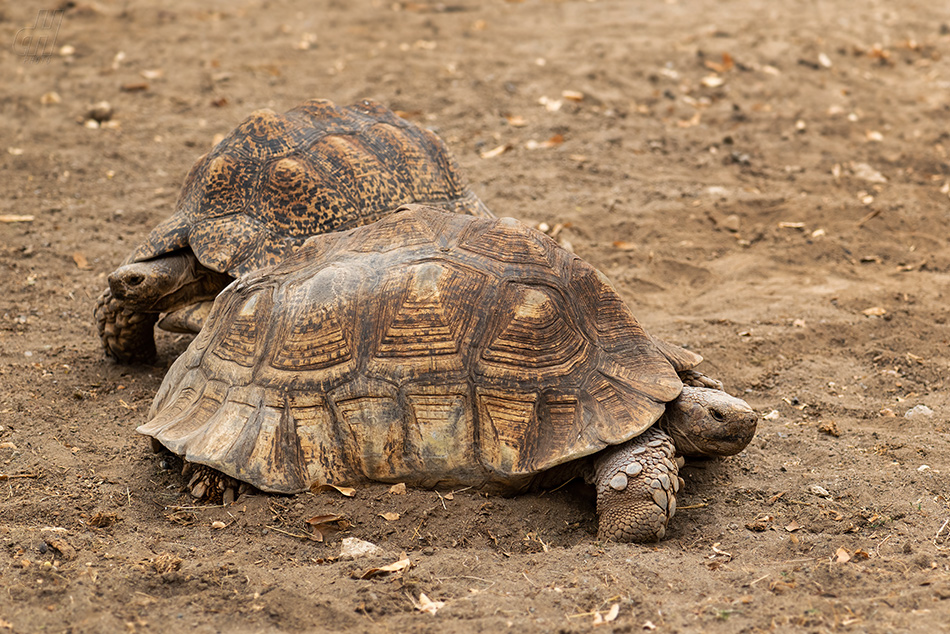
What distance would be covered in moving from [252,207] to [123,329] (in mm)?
895

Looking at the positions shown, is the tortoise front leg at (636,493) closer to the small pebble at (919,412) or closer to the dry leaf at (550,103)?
the small pebble at (919,412)

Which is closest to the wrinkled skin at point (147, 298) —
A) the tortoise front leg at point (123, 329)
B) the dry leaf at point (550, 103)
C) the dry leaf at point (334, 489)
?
the tortoise front leg at point (123, 329)

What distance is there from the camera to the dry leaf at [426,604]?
258 centimetres

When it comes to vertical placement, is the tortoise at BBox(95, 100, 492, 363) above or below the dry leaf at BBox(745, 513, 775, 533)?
above

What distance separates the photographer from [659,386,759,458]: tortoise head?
3244mm

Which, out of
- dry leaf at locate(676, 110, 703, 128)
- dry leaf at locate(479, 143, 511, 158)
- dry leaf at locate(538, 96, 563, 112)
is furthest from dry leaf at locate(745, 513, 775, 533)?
dry leaf at locate(538, 96, 563, 112)

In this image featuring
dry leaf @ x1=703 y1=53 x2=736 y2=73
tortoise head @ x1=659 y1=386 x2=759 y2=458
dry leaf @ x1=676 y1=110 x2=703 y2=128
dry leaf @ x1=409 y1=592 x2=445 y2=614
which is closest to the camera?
dry leaf @ x1=409 y1=592 x2=445 y2=614

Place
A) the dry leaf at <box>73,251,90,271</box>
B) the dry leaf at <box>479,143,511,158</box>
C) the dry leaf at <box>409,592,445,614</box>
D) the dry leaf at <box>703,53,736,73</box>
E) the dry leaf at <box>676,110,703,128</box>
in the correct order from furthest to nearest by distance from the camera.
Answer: the dry leaf at <box>703,53,736,73</box> < the dry leaf at <box>676,110,703,128</box> < the dry leaf at <box>479,143,511,158</box> < the dry leaf at <box>73,251,90,271</box> < the dry leaf at <box>409,592,445,614</box>

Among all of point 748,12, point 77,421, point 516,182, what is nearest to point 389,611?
point 77,421

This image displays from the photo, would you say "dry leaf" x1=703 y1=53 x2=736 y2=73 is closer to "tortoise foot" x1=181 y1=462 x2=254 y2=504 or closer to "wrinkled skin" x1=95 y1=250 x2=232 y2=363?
"wrinkled skin" x1=95 y1=250 x2=232 y2=363

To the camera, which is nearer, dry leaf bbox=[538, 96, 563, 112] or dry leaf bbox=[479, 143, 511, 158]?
dry leaf bbox=[479, 143, 511, 158]

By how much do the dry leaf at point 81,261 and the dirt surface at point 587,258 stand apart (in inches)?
3.3

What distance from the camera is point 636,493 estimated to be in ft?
9.92

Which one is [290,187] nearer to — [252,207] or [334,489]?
[252,207]
